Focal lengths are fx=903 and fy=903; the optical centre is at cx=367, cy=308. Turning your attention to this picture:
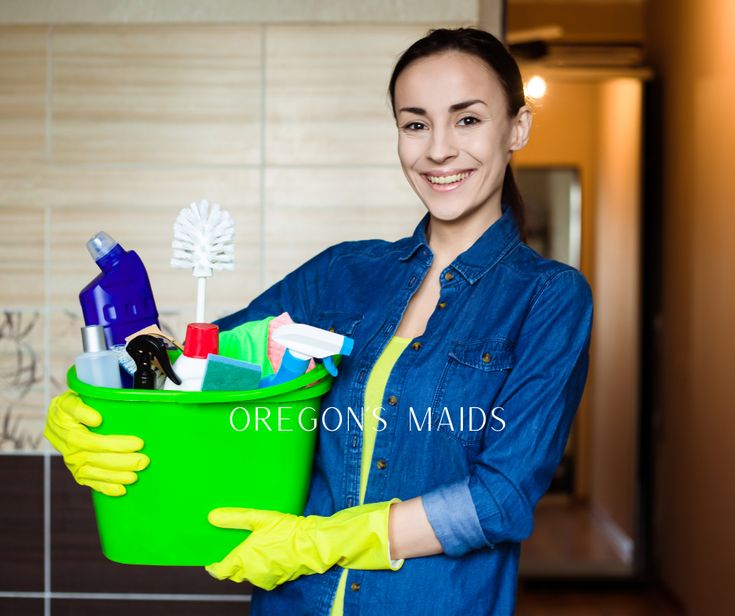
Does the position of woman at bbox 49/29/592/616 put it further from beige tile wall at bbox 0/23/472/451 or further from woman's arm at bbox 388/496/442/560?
beige tile wall at bbox 0/23/472/451

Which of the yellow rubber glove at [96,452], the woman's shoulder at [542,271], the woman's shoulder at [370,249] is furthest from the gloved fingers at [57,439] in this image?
the woman's shoulder at [542,271]

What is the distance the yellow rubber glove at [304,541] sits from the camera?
39.4 inches

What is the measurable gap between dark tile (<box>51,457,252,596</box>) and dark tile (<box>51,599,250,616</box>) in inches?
1.0

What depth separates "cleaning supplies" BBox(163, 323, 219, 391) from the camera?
96 cm

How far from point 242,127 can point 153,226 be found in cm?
28

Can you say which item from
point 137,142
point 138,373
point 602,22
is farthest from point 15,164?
point 602,22

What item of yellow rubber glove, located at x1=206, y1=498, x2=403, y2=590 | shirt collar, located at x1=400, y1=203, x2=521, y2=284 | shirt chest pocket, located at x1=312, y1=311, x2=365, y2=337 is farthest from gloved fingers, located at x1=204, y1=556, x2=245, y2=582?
shirt collar, located at x1=400, y1=203, x2=521, y2=284

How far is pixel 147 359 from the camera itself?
0.96 metres

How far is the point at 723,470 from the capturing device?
2629 millimetres

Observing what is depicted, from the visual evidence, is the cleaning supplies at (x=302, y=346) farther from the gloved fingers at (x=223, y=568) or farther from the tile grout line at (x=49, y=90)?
the tile grout line at (x=49, y=90)

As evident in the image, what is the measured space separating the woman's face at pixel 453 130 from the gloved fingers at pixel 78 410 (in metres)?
0.49

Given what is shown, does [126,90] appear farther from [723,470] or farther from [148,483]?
[723,470]

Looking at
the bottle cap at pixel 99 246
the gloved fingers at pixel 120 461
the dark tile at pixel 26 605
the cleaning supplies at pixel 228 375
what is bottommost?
the dark tile at pixel 26 605

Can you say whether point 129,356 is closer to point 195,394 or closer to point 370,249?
point 195,394
